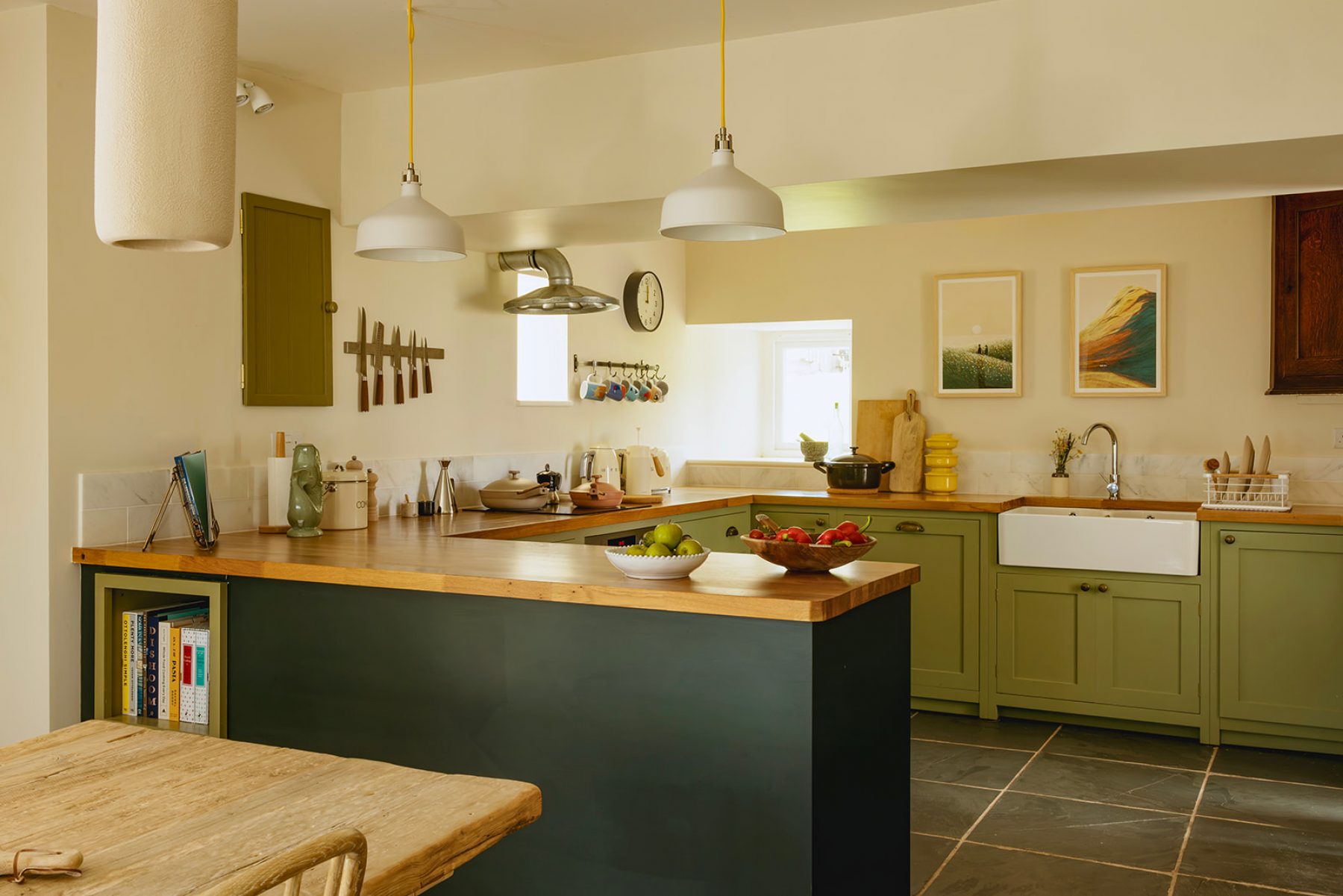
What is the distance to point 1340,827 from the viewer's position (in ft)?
11.7

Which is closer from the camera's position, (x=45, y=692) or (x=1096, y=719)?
(x=45, y=692)

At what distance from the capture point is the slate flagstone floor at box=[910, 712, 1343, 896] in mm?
3168

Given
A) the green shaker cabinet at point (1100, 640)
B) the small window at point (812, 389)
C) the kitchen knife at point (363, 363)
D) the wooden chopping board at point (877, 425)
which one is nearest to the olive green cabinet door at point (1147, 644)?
the green shaker cabinet at point (1100, 640)

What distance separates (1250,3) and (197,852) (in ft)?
9.90

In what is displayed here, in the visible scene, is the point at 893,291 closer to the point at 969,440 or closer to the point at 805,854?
the point at 969,440

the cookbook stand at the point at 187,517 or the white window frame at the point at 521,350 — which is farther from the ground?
the white window frame at the point at 521,350

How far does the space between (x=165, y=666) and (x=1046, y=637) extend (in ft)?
11.5

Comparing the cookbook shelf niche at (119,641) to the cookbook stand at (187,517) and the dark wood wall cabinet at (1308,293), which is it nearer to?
the cookbook stand at (187,517)

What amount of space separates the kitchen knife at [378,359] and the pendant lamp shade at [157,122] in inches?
117

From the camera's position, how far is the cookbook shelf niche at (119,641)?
3096 millimetres

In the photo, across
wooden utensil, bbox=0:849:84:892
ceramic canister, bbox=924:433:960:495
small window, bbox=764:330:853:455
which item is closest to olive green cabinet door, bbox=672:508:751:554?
ceramic canister, bbox=924:433:960:495

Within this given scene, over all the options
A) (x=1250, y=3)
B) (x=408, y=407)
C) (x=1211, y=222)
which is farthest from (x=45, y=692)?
(x=1211, y=222)

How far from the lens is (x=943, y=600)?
16.4ft

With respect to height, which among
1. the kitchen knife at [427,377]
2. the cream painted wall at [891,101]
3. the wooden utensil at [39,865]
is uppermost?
the cream painted wall at [891,101]
